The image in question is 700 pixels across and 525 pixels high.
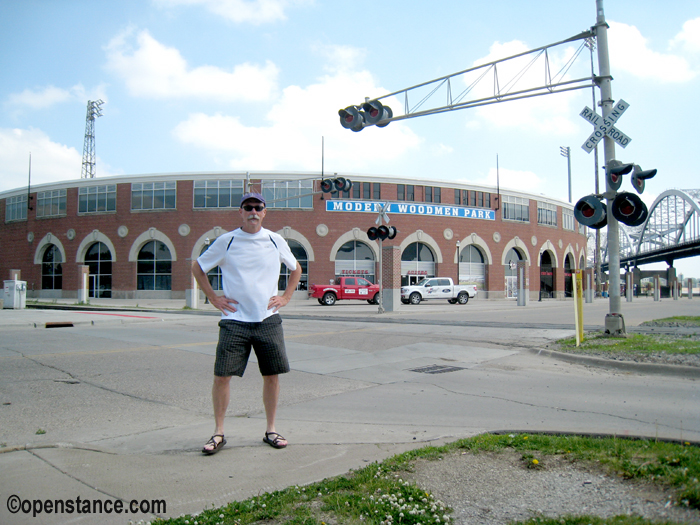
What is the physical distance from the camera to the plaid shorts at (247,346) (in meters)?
4.07

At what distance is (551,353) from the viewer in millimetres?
9680

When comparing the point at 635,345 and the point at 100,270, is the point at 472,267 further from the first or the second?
A: the point at 635,345

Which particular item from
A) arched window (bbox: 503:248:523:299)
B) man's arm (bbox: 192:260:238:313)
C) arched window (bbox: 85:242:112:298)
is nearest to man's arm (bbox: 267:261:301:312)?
man's arm (bbox: 192:260:238:313)

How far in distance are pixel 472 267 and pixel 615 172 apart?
123 feet

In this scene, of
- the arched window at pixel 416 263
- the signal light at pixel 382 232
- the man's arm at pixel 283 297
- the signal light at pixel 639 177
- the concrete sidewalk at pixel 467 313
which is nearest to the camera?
the man's arm at pixel 283 297

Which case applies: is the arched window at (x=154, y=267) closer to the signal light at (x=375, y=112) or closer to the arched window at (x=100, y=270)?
the arched window at (x=100, y=270)

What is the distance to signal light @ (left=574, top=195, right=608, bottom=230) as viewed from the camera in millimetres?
11016

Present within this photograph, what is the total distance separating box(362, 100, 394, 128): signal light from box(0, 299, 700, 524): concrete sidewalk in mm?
7796

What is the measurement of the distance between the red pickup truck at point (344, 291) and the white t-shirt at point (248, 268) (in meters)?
29.2

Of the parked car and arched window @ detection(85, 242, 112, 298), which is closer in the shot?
the parked car

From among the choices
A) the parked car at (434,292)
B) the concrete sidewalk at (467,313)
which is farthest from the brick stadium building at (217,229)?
the concrete sidewalk at (467,313)

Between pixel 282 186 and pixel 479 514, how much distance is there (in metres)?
41.1

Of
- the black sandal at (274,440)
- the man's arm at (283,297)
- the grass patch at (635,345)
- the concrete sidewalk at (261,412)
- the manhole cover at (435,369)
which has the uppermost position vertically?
the man's arm at (283,297)

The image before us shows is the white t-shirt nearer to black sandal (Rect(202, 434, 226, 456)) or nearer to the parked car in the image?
black sandal (Rect(202, 434, 226, 456))
